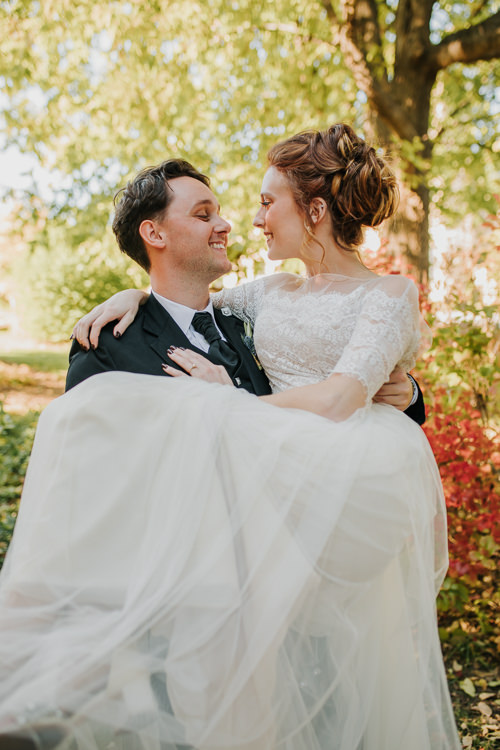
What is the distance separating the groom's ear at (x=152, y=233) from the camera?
2.94 metres

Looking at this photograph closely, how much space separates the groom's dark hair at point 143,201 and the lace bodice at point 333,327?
1.90ft

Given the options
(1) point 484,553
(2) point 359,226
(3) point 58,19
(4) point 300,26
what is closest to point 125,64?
(3) point 58,19

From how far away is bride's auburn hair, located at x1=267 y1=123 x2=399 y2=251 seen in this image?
2.57 metres

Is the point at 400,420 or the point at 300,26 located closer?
the point at 400,420

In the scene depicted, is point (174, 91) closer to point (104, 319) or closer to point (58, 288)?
point (104, 319)

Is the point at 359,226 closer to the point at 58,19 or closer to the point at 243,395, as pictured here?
the point at 243,395

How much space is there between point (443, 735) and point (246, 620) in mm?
943

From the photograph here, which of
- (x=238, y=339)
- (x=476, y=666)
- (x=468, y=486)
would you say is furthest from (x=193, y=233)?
(x=476, y=666)

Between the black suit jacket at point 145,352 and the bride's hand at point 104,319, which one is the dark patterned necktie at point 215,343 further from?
the bride's hand at point 104,319

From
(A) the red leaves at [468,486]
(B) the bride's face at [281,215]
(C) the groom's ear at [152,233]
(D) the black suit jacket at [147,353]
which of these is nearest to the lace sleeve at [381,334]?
(B) the bride's face at [281,215]

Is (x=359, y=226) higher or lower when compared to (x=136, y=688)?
higher

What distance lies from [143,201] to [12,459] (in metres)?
4.06

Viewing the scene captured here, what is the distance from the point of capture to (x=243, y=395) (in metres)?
2.11

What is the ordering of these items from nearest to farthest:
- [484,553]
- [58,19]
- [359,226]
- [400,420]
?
[400,420] → [359,226] → [484,553] → [58,19]
